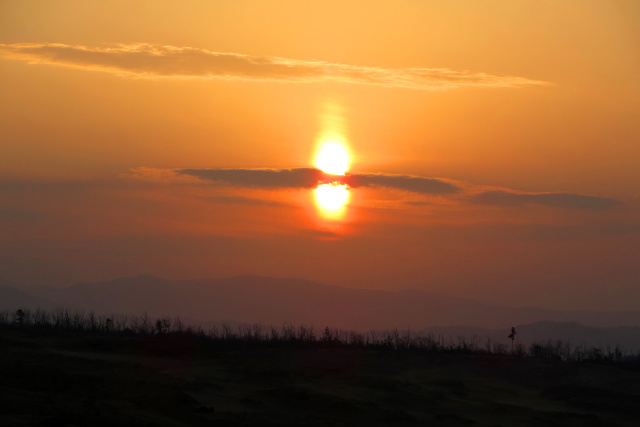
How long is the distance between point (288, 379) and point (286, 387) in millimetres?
1330

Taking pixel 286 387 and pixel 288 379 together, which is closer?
pixel 286 387

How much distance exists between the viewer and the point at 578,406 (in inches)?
923

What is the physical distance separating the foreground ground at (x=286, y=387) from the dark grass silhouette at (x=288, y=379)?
46 millimetres

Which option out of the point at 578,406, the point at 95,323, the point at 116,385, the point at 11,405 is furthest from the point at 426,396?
the point at 95,323

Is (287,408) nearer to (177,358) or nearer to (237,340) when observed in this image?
(177,358)

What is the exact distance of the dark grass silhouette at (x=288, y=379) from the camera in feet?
57.9

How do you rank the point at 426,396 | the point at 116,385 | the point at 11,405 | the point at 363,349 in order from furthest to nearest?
the point at 363,349 → the point at 426,396 → the point at 116,385 → the point at 11,405

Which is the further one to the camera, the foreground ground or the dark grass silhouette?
the dark grass silhouette

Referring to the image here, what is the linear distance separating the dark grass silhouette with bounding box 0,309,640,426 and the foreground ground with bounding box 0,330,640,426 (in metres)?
0.05

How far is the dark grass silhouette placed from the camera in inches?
695

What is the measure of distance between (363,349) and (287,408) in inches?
442

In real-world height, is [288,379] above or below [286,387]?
above

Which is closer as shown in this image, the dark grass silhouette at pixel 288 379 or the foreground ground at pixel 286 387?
the foreground ground at pixel 286 387

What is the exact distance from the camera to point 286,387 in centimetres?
2106
